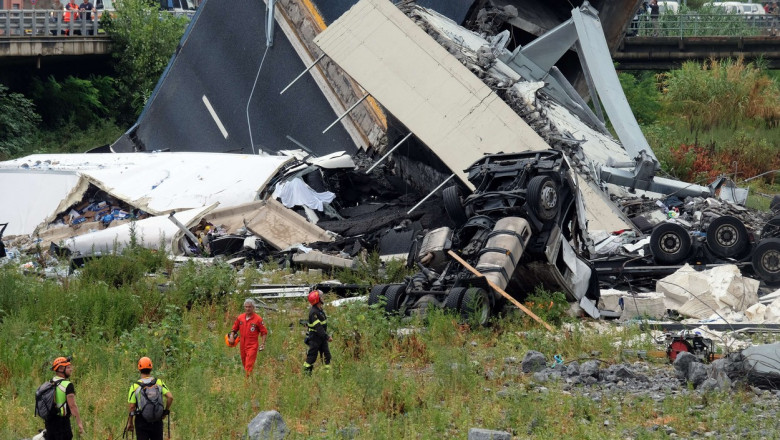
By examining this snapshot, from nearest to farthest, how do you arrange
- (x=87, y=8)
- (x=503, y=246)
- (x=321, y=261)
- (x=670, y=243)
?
(x=503, y=246) < (x=670, y=243) < (x=321, y=261) < (x=87, y=8)

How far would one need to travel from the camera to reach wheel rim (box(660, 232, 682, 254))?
14.1 metres

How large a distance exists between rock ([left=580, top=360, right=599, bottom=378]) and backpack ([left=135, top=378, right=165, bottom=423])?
4.14m

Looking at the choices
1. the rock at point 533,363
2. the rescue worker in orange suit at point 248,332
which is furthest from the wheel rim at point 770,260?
the rescue worker in orange suit at point 248,332

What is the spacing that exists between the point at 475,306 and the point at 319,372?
2.16 metres

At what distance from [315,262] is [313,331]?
18.6 feet

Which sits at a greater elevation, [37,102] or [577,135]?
[37,102]

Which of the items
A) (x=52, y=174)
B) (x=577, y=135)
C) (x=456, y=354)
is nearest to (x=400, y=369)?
(x=456, y=354)

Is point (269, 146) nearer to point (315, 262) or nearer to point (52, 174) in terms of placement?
point (52, 174)

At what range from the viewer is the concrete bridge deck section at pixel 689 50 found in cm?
3166

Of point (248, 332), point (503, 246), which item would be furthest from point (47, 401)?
point (503, 246)

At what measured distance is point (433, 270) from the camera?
12.2 meters

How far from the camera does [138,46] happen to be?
31938mm

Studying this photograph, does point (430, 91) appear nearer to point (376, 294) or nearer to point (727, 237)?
point (727, 237)

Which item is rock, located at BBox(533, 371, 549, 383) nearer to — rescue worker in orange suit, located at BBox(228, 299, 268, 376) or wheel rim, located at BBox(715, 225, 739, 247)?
rescue worker in orange suit, located at BBox(228, 299, 268, 376)
